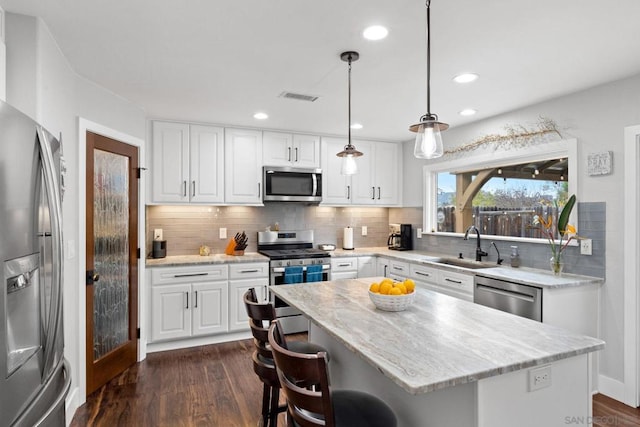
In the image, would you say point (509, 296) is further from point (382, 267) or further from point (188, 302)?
point (188, 302)

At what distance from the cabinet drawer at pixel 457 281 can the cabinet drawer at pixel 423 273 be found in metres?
0.10

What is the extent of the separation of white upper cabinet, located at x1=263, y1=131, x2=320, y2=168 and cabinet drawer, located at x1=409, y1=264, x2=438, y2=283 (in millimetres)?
1771

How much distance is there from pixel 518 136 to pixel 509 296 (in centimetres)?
158

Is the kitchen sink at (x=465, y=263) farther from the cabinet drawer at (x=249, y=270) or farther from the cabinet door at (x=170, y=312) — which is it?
the cabinet door at (x=170, y=312)

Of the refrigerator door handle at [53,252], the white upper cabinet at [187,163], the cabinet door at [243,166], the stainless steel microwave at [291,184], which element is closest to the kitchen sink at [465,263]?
the stainless steel microwave at [291,184]

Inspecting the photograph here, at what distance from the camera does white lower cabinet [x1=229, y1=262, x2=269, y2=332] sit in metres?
4.07

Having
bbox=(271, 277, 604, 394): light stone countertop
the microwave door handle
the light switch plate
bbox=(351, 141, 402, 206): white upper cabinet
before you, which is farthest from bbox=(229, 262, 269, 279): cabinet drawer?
the light switch plate

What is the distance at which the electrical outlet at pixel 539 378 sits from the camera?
139cm

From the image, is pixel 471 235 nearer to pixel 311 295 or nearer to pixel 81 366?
pixel 311 295

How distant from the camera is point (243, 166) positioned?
14.5 feet

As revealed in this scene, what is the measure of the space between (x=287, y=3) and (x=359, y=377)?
2018 millimetres

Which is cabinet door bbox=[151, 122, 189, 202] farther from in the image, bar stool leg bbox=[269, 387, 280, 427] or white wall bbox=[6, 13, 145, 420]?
bar stool leg bbox=[269, 387, 280, 427]

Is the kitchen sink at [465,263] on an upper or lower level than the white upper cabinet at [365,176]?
lower

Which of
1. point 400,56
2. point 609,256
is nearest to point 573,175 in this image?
point 609,256
